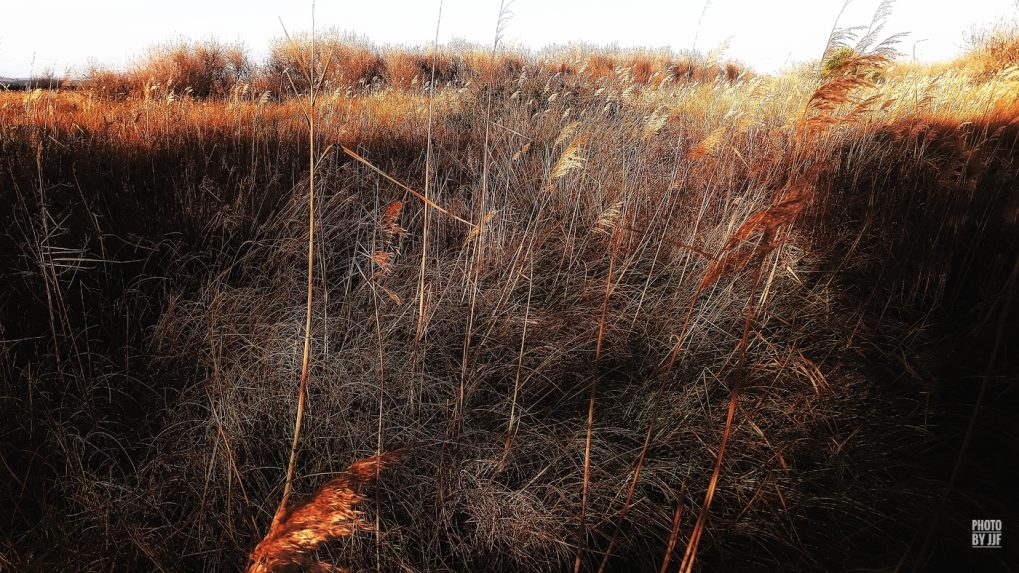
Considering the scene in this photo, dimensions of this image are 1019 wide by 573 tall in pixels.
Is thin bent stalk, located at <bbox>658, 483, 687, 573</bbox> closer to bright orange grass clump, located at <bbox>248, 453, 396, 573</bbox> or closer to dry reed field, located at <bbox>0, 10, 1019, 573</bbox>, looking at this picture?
dry reed field, located at <bbox>0, 10, 1019, 573</bbox>

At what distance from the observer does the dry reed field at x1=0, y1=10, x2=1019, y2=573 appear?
1316mm

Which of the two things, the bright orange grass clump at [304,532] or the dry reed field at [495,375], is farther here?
the dry reed field at [495,375]

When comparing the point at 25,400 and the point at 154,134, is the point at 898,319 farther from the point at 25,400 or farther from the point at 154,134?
the point at 154,134

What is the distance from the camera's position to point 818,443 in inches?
67.6

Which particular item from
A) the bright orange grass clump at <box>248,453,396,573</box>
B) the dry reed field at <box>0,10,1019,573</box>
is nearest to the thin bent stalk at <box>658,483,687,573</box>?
the dry reed field at <box>0,10,1019,573</box>

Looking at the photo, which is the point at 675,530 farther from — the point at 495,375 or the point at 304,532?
the point at 495,375

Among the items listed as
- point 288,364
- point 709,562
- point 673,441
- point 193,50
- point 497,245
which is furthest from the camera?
point 193,50

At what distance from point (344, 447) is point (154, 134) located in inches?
122

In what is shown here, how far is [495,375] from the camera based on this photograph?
2059 millimetres

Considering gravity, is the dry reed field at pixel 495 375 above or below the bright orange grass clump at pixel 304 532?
below

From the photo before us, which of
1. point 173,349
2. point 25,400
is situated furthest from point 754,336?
point 25,400

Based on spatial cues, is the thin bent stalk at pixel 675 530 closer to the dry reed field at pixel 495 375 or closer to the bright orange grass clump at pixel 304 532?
the dry reed field at pixel 495 375

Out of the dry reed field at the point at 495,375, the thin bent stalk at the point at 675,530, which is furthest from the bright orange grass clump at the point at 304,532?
the thin bent stalk at the point at 675,530

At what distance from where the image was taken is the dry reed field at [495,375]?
1.32 metres
